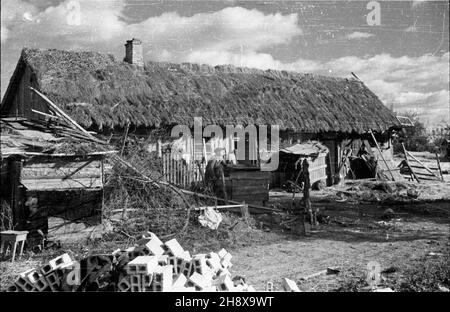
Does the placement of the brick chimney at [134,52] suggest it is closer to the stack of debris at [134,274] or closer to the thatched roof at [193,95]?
the thatched roof at [193,95]

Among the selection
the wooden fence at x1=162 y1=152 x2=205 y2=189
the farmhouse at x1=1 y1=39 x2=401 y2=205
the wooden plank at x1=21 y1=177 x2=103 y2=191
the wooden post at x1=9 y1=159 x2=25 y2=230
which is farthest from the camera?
the farmhouse at x1=1 y1=39 x2=401 y2=205

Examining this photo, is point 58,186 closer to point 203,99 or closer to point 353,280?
point 353,280

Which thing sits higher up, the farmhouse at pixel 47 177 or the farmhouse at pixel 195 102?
the farmhouse at pixel 195 102

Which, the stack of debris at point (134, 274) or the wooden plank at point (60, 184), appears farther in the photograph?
the wooden plank at point (60, 184)

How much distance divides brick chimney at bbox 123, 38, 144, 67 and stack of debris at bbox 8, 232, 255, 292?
13051mm

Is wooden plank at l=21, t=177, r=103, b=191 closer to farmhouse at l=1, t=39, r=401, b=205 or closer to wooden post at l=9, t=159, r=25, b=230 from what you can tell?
wooden post at l=9, t=159, r=25, b=230

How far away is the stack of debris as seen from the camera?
213 inches

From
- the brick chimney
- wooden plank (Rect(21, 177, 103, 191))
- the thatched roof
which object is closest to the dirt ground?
wooden plank (Rect(21, 177, 103, 191))

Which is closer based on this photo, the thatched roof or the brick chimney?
the thatched roof

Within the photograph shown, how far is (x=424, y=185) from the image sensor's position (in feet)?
59.1

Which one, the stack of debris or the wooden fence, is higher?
the wooden fence

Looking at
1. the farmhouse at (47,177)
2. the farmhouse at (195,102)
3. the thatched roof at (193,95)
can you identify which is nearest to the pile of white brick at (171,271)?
the farmhouse at (47,177)

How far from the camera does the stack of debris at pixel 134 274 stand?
5410 mm

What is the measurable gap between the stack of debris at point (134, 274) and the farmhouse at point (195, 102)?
18.3ft
